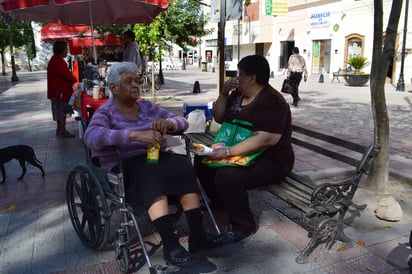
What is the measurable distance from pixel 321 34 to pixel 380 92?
22640 millimetres

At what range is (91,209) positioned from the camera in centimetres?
290

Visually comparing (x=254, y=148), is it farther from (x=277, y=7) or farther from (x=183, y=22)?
(x=277, y=7)

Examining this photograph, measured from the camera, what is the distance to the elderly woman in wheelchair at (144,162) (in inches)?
98.6

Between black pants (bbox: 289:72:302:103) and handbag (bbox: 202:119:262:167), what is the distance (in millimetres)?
8303

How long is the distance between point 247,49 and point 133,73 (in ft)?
122

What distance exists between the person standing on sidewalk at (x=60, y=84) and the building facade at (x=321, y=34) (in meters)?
9.75

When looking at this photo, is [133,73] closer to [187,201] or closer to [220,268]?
[187,201]

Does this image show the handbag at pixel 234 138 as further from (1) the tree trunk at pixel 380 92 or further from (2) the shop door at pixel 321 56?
(2) the shop door at pixel 321 56

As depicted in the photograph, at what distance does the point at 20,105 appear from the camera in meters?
12.2

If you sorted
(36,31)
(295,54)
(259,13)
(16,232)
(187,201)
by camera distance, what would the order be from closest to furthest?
(187,201) < (16,232) < (295,54) < (259,13) < (36,31)

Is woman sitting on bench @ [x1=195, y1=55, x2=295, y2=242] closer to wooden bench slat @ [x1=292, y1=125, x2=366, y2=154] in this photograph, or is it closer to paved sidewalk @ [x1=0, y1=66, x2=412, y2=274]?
paved sidewalk @ [x1=0, y1=66, x2=412, y2=274]

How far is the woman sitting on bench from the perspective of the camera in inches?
114

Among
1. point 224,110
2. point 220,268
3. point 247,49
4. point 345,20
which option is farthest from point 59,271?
point 247,49

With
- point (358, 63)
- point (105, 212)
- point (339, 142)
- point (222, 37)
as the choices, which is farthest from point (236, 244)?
point (358, 63)
